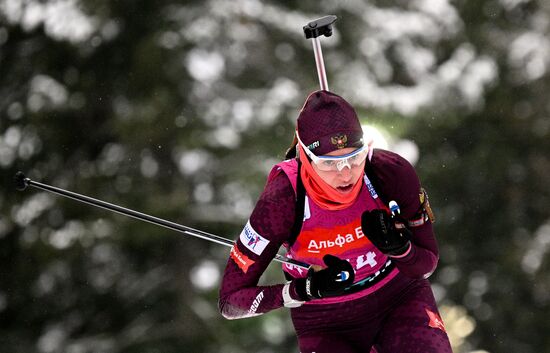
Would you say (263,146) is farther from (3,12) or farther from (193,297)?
(3,12)

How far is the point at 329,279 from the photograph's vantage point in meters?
3.89

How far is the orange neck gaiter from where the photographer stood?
159 inches

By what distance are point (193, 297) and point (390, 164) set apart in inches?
347

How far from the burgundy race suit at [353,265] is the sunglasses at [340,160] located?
145 millimetres

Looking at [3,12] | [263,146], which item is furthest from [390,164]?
[3,12]

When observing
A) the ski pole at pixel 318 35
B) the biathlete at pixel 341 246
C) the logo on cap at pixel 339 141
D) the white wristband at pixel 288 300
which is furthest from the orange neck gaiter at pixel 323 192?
the ski pole at pixel 318 35

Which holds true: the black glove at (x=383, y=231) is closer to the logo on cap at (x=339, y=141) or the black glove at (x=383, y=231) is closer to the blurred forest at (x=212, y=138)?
the logo on cap at (x=339, y=141)

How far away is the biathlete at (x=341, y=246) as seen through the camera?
4008mm

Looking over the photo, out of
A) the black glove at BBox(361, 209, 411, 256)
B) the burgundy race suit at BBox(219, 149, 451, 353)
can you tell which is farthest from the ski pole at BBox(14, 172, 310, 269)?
the black glove at BBox(361, 209, 411, 256)

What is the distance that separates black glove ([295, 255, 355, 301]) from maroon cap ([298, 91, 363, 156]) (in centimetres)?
46

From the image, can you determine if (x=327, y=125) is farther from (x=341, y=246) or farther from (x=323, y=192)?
(x=341, y=246)

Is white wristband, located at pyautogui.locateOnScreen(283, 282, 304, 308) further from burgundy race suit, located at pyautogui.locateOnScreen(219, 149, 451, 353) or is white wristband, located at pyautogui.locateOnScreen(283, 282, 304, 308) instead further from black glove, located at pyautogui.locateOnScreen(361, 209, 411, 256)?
black glove, located at pyautogui.locateOnScreen(361, 209, 411, 256)

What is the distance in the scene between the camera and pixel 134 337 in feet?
41.9

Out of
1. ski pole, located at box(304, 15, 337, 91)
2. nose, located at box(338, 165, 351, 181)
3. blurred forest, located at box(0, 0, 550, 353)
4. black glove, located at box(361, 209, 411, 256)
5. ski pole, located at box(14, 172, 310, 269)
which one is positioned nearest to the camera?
black glove, located at box(361, 209, 411, 256)
